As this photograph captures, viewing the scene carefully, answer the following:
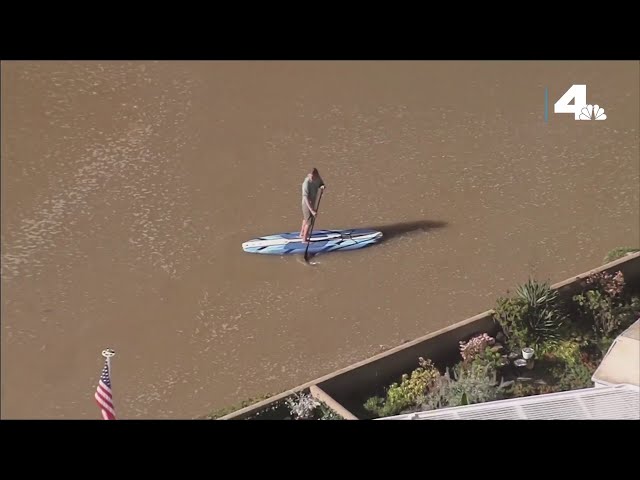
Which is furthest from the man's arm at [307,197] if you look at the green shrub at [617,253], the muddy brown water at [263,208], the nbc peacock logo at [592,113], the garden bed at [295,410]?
the nbc peacock logo at [592,113]

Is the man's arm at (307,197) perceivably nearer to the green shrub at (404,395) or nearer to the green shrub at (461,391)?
the green shrub at (404,395)

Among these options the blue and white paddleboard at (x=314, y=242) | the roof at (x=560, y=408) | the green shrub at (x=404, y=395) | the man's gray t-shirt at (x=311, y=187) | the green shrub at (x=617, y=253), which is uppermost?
the man's gray t-shirt at (x=311, y=187)

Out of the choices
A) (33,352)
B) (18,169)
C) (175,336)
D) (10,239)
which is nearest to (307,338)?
(175,336)

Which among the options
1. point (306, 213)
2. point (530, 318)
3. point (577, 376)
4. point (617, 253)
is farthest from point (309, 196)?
point (577, 376)

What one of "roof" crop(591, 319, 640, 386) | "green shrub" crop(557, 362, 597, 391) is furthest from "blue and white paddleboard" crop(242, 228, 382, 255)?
"roof" crop(591, 319, 640, 386)

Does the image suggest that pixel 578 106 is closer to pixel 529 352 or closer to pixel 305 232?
pixel 305 232

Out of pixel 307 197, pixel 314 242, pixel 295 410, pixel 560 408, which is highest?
pixel 307 197

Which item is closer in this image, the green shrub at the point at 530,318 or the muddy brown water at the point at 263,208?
the green shrub at the point at 530,318
